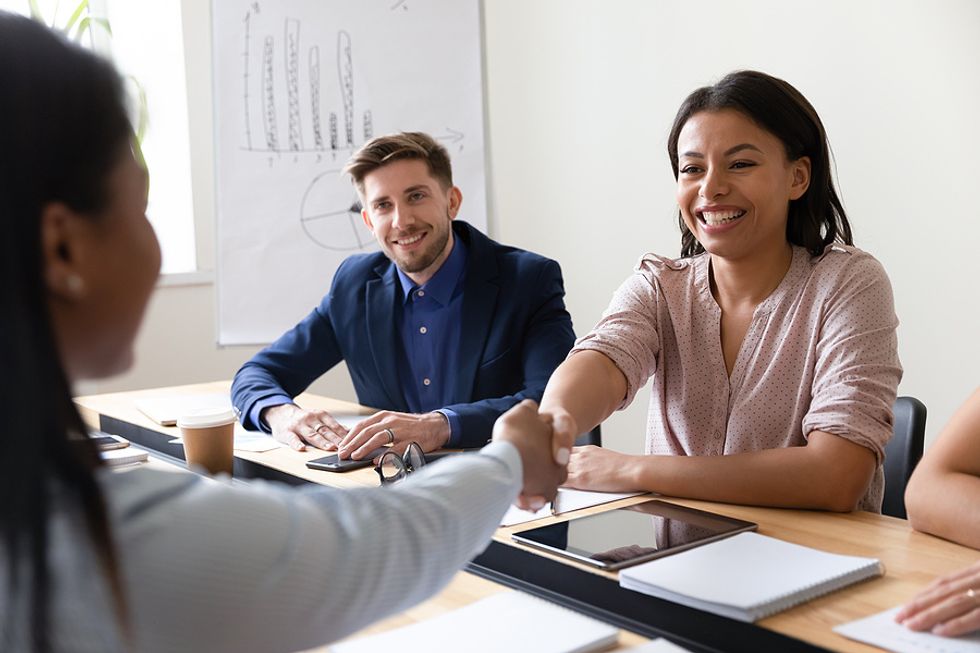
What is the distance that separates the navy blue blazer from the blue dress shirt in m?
0.03

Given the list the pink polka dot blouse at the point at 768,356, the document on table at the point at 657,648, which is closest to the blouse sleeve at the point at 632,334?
the pink polka dot blouse at the point at 768,356

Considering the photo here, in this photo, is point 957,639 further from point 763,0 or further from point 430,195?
point 763,0

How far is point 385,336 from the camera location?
2584 millimetres

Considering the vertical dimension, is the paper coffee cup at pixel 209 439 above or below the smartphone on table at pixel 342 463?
above

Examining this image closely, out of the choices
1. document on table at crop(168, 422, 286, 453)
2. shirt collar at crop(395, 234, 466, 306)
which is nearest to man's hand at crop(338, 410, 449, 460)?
document on table at crop(168, 422, 286, 453)

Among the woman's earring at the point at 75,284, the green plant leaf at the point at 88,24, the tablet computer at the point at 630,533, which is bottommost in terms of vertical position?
the tablet computer at the point at 630,533

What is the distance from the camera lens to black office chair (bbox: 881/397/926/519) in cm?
184

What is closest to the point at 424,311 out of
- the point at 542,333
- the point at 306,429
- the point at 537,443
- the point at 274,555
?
the point at 542,333

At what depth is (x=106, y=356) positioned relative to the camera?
2.48 feet

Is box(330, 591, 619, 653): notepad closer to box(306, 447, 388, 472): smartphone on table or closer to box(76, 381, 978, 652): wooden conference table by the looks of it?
box(76, 381, 978, 652): wooden conference table

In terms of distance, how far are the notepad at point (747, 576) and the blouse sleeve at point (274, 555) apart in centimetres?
35

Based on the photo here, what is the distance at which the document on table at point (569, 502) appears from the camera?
4.78ft

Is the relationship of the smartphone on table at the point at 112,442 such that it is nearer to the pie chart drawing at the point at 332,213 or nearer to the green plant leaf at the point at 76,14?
the pie chart drawing at the point at 332,213

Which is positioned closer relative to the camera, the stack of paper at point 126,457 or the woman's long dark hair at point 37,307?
the woman's long dark hair at point 37,307
